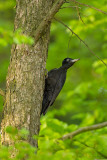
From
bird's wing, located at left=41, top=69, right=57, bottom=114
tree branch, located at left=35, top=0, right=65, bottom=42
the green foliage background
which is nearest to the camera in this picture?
the green foliage background

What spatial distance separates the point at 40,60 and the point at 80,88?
3.38 m

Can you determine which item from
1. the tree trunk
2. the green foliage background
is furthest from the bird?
the tree trunk

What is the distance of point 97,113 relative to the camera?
6.93m

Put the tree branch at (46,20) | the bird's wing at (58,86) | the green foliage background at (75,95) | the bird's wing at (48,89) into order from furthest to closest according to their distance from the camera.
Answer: the bird's wing at (58,86), the bird's wing at (48,89), the tree branch at (46,20), the green foliage background at (75,95)

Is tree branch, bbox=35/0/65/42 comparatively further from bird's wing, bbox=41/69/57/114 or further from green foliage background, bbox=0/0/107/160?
bird's wing, bbox=41/69/57/114

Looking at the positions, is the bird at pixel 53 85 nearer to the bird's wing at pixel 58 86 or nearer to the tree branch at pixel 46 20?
the bird's wing at pixel 58 86

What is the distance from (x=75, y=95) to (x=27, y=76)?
171 inches

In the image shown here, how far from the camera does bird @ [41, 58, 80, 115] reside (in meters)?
4.89

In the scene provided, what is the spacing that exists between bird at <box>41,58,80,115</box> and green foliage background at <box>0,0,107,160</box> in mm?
254

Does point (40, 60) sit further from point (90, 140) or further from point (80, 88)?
point (80, 88)

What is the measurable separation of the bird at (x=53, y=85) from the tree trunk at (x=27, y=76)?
1.19 meters

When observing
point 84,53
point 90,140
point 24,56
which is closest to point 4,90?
point 24,56

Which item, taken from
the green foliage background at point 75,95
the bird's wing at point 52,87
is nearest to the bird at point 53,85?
the bird's wing at point 52,87

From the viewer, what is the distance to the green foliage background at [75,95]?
2.33 m
